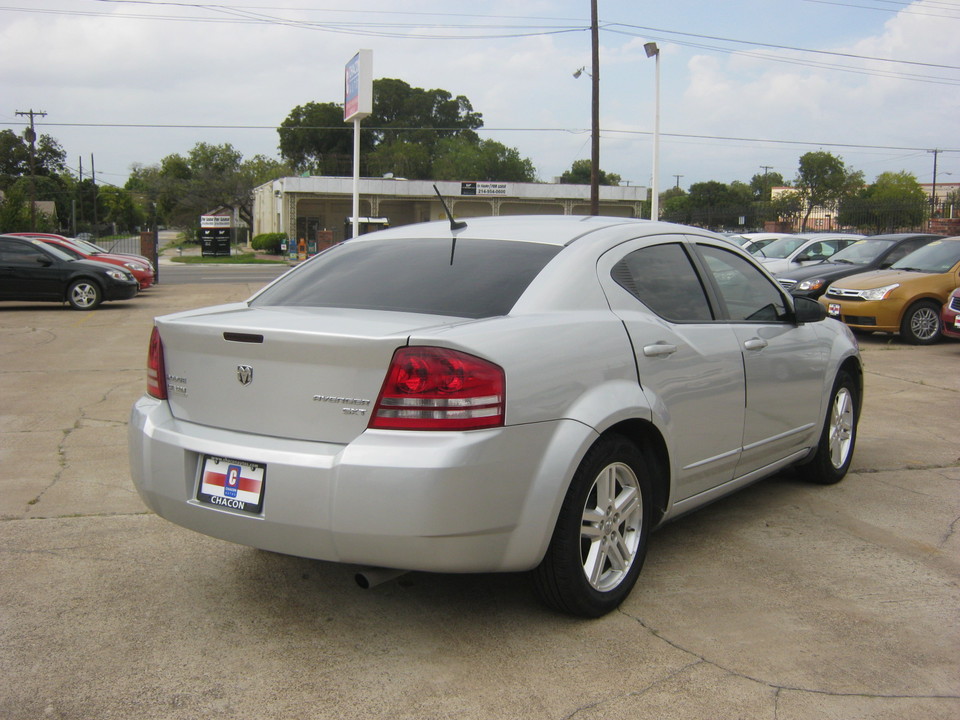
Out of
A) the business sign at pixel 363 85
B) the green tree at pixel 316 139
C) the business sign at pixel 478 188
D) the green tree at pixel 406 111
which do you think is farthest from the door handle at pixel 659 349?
the green tree at pixel 406 111

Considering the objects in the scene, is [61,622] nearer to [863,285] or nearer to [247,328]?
[247,328]

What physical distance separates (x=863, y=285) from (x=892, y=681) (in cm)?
1128

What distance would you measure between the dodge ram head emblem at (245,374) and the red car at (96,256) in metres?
17.1

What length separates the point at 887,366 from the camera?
1102cm

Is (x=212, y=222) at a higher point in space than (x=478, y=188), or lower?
lower

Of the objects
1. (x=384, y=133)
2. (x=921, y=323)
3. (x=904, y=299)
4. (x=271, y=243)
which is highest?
(x=384, y=133)

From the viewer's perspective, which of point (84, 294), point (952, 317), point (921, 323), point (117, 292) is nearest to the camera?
point (952, 317)

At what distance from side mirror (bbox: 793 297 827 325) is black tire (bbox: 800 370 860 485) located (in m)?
0.57

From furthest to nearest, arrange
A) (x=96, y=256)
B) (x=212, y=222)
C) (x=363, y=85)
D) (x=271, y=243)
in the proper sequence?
1. (x=271, y=243)
2. (x=212, y=222)
3. (x=363, y=85)
4. (x=96, y=256)

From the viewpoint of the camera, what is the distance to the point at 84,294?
17.9 m

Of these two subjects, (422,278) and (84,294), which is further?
(84,294)

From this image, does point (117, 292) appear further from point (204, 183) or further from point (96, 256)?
point (204, 183)

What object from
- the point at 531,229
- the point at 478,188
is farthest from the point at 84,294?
the point at 478,188

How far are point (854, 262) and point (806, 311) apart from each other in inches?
461
